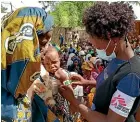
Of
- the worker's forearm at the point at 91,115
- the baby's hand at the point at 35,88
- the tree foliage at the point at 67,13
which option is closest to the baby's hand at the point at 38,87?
the baby's hand at the point at 35,88

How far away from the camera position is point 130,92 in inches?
84.4

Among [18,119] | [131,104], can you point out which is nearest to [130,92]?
[131,104]

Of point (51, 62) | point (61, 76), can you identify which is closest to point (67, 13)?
point (51, 62)

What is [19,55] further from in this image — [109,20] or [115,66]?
[115,66]

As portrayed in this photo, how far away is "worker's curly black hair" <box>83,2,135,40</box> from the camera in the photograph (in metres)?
2.28

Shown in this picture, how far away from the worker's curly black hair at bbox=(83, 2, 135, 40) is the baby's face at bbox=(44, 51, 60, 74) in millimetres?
790

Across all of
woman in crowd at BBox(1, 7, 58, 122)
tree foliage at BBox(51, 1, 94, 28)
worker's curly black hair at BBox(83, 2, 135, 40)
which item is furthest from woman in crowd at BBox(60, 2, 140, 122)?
tree foliage at BBox(51, 1, 94, 28)

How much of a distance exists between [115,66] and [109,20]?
35 cm

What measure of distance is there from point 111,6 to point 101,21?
0.52 ft

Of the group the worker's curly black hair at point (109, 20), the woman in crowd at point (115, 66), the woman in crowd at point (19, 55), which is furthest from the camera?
the worker's curly black hair at point (109, 20)

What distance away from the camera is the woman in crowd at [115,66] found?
216cm

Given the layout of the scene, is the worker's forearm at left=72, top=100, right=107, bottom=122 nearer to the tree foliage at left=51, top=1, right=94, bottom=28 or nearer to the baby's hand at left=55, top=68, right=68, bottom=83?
the baby's hand at left=55, top=68, right=68, bottom=83

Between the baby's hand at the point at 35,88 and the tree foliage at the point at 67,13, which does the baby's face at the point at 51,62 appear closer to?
the baby's hand at the point at 35,88

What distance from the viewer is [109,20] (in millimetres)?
2270
